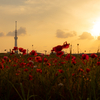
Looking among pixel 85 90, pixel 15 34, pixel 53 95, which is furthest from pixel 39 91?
pixel 15 34

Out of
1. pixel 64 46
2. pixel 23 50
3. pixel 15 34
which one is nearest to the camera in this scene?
pixel 64 46

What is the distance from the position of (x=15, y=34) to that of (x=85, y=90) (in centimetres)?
2731

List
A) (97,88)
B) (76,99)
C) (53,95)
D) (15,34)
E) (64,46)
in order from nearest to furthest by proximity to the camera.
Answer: (64,46) → (76,99) → (53,95) → (97,88) → (15,34)

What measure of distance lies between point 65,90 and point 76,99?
0.33 metres

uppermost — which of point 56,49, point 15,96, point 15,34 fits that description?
point 15,34

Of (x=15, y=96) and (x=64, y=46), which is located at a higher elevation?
(x=64, y=46)

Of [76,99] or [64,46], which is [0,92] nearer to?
[76,99]

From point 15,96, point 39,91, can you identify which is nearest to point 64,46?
point 39,91

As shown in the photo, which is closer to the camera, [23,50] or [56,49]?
[56,49]

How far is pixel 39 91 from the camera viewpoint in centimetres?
225

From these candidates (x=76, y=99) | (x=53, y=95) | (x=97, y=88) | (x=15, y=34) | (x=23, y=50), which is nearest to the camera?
(x=76, y=99)

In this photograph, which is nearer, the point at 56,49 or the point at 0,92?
the point at 56,49

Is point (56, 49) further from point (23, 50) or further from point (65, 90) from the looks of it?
point (23, 50)

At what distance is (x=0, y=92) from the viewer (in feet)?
7.56
